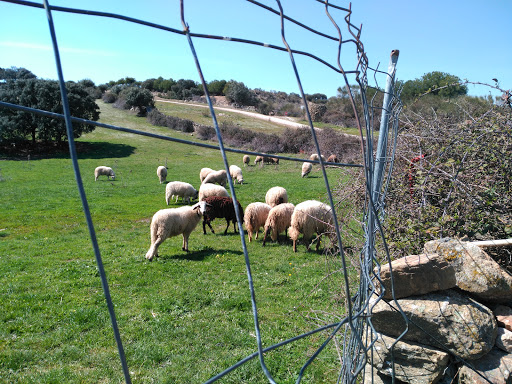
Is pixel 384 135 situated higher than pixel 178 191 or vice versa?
pixel 384 135

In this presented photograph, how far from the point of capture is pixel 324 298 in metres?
6.87

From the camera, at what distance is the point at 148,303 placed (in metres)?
6.79

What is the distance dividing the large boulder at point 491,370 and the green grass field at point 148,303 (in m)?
1.44

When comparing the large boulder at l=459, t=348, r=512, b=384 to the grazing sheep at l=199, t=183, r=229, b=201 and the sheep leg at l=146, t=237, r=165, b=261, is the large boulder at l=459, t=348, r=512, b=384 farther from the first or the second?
the grazing sheep at l=199, t=183, r=229, b=201

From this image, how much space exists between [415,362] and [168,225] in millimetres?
7259

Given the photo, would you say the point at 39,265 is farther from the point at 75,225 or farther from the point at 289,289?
the point at 289,289

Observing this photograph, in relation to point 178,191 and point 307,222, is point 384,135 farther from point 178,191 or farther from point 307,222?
point 178,191

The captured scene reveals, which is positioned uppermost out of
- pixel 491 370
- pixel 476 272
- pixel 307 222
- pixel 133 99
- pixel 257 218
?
pixel 133 99

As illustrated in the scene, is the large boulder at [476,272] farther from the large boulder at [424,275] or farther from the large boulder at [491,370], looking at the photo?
the large boulder at [491,370]

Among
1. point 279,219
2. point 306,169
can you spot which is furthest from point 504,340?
point 306,169

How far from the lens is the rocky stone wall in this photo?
11.3 feet

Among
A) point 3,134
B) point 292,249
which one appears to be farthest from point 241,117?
point 292,249

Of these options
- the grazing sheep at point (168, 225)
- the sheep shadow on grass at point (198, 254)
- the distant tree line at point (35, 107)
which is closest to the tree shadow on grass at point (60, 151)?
the distant tree line at point (35, 107)

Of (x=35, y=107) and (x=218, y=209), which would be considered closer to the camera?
(x=218, y=209)
